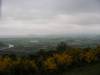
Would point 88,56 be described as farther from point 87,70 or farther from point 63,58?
point 63,58

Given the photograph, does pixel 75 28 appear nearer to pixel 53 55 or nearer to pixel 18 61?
pixel 53 55

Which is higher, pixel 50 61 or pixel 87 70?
pixel 50 61

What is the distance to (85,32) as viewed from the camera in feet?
16.6

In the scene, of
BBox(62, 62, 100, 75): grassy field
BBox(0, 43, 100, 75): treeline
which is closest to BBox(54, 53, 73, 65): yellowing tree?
BBox(0, 43, 100, 75): treeline

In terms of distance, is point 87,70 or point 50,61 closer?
point 50,61

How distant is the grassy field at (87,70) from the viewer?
15.6 ft

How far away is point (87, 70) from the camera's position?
4.93 m

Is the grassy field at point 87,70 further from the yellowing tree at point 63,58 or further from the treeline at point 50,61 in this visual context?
the yellowing tree at point 63,58

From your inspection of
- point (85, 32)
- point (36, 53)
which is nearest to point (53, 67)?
point (36, 53)

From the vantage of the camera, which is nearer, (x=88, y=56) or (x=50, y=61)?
(x=50, y=61)

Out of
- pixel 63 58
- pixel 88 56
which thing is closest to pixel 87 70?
pixel 88 56

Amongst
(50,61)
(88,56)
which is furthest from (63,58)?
(88,56)

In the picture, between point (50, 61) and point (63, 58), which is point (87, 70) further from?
point (50, 61)

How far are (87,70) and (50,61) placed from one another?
914 millimetres
